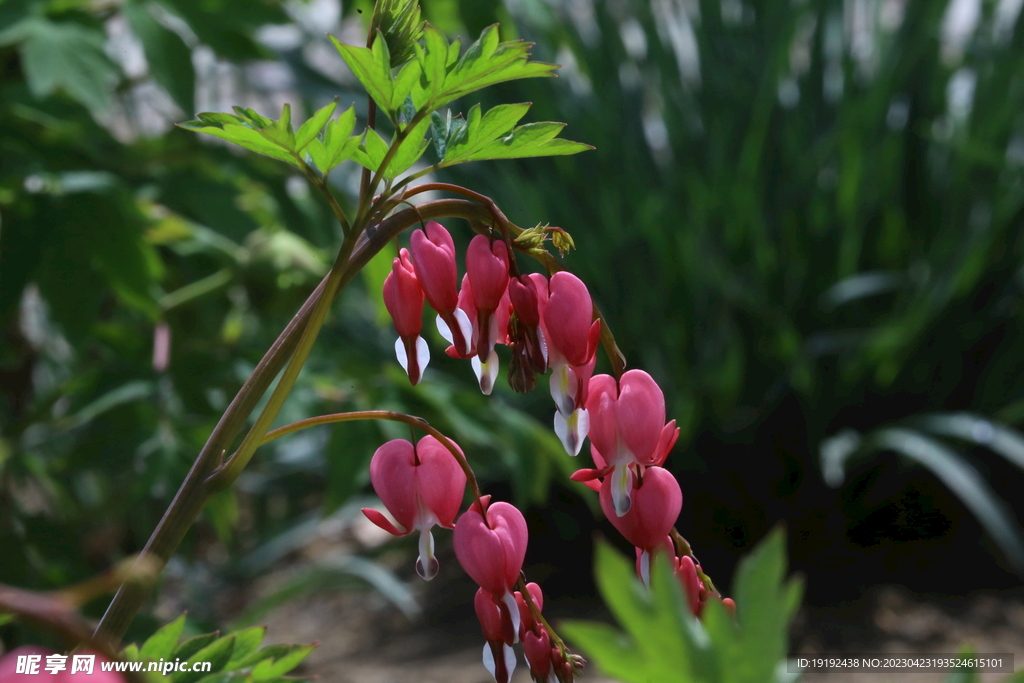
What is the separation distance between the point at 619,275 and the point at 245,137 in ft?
5.67

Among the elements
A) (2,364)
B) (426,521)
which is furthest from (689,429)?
(426,521)

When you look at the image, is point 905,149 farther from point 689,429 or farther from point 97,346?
point 97,346

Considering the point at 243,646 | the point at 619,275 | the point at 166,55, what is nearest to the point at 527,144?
the point at 243,646

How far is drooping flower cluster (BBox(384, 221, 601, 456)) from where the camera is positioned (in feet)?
1.09

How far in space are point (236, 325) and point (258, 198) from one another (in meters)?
0.23

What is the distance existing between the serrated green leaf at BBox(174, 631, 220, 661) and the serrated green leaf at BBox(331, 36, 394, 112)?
268 millimetres

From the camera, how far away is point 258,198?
48.9 inches

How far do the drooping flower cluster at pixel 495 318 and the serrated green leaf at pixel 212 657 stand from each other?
0.58 feet

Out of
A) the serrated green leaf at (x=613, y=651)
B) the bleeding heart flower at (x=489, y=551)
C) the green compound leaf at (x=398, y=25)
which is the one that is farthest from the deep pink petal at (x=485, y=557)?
the green compound leaf at (x=398, y=25)

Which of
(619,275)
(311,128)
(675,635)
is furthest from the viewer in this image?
(619,275)

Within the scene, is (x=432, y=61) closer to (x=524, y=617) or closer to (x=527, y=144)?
(x=527, y=144)

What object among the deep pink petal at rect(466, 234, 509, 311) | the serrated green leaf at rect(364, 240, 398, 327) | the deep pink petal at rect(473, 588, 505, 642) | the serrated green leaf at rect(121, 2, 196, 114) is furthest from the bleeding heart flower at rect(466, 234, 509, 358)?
the serrated green leaf at rect(121, 2, 196, 114)

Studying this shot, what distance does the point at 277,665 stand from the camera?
0.42m

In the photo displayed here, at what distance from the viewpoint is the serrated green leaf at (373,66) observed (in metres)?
0.32
